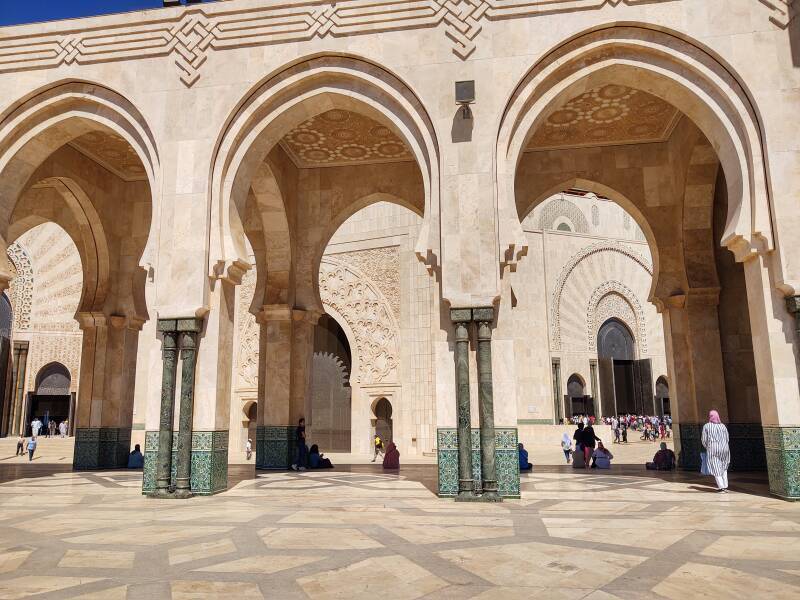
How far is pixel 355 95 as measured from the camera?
639cm

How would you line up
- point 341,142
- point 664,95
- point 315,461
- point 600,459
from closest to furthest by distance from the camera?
point 664,95 < point 341,142 < point 600,459 < point 315,461

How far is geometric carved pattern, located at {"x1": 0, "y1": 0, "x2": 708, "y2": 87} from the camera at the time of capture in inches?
242

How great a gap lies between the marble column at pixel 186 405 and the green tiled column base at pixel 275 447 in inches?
118

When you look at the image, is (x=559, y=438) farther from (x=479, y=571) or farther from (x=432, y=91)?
(x=479, y=571)

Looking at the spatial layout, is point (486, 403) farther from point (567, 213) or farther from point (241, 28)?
point (567, 213)

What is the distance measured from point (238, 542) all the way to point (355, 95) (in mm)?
4329

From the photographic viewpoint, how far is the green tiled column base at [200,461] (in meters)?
5.96

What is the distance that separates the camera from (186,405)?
236 inches

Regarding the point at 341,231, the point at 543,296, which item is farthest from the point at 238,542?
the point at 543,296

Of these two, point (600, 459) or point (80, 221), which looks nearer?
point (600, 459)

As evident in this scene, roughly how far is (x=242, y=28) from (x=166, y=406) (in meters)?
3.81

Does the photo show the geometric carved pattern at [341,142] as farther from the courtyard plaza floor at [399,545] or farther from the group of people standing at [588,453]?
the group of people standing at [588,453]

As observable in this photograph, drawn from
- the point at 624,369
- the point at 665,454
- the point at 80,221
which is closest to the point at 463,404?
the point at 665,454

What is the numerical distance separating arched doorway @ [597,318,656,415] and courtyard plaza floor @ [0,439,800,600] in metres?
15.0
